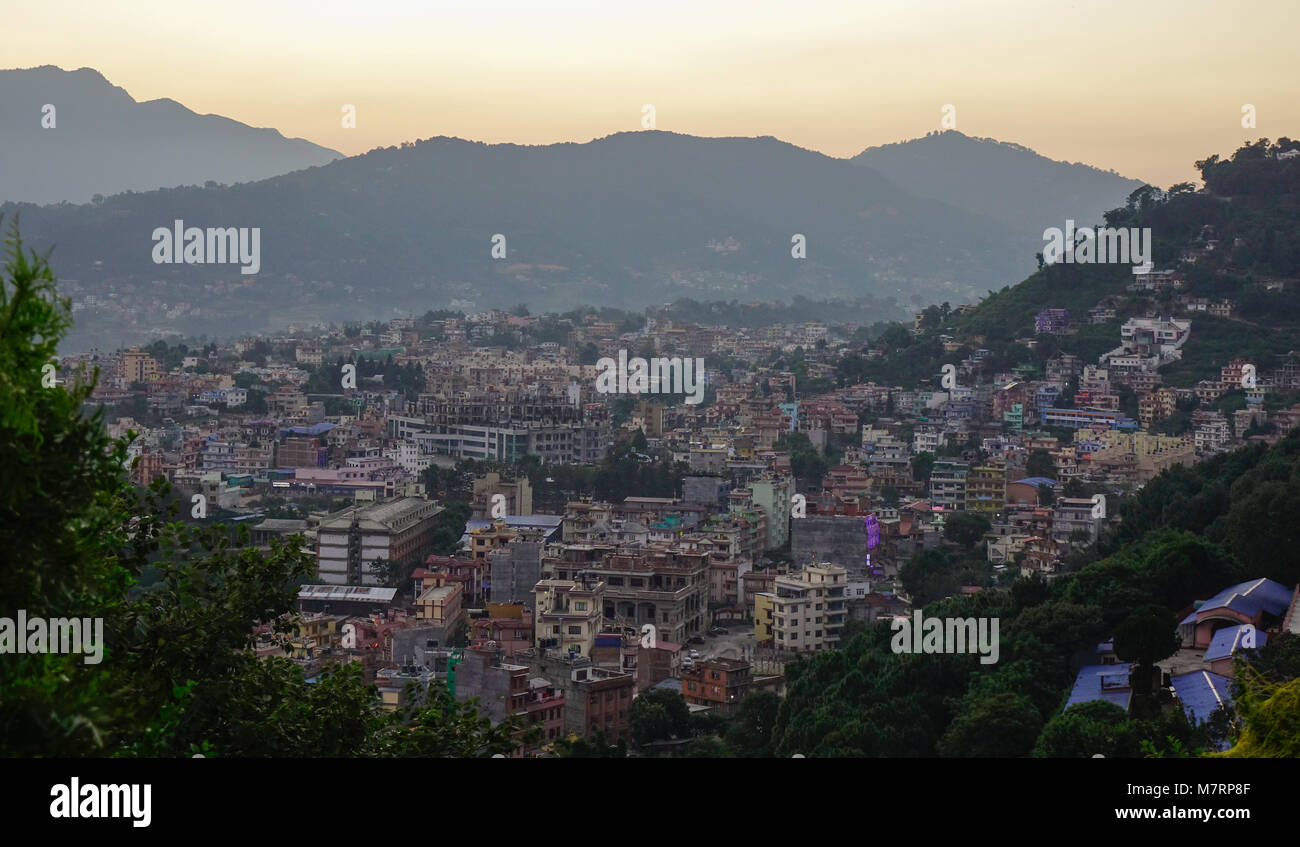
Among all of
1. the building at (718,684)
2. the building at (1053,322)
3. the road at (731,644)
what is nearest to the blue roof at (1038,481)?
the road at (731,644)

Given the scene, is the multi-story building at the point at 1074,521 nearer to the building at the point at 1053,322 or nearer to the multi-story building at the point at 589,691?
the multi-story building at the point at 589,691

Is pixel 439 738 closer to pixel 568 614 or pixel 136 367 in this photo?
pixel 568 614

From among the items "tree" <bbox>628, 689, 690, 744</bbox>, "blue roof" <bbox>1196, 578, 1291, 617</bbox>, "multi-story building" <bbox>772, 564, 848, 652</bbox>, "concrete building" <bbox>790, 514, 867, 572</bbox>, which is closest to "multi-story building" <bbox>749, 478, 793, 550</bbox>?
"concrete building" <bbox>790, 514, 867, 572</bbox>

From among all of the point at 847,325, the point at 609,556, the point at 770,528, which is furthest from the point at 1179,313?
the point at 847,325

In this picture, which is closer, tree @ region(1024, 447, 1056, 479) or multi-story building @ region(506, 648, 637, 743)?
multi-story building @ region(506, 648, 637, 743)

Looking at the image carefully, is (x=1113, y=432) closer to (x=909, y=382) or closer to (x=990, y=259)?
(x=909, y=382)

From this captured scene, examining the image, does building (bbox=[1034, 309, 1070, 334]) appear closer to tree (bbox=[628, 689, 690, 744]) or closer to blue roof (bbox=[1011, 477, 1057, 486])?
blue roof (bbox=[1011, 477, 1057, 486])
